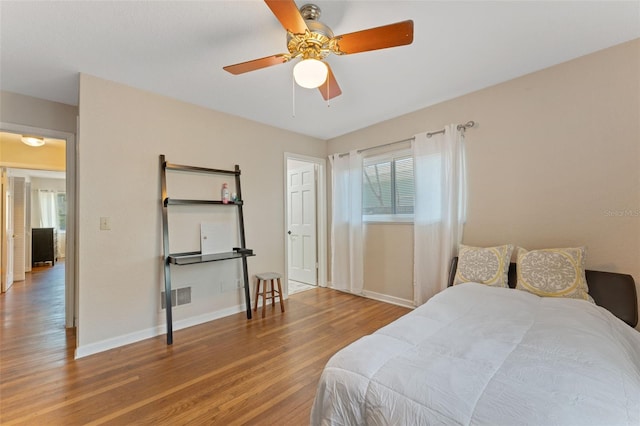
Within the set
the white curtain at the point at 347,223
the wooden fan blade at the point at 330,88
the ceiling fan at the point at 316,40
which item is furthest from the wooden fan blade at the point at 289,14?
the white curtain at the point at 347,223

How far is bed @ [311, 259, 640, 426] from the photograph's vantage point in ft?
2.83

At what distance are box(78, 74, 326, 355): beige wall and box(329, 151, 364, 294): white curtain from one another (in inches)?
54.4

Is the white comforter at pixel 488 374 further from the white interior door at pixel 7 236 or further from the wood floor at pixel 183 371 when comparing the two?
the white interior door at pixel 7 236

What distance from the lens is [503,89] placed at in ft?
8.72

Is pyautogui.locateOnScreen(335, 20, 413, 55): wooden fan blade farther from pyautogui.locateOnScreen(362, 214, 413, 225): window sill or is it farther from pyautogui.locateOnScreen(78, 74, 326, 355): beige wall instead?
pyautogui.locateOnScreen(362, 214, 413, 225): window sill

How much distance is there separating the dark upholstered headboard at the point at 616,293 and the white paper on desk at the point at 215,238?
347 cm

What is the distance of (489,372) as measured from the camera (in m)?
1.04

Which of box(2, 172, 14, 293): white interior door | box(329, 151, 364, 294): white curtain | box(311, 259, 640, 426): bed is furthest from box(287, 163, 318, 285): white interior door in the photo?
box(2, 172, 14, 293): white interior door

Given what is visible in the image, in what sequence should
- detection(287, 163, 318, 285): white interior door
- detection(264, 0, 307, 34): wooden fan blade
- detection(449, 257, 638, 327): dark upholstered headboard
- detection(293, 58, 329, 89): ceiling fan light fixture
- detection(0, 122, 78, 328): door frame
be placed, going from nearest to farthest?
detection(264, 0, 307, 34): wooden fan blade, detection(293, 58, 329, 89): ceiling fan light fixture, detection(449, 257, 638, 327): dark upholstered headboard, detection(0, 122, 78, 328): door frame, detection(287, 163, 318, 285): white interior door

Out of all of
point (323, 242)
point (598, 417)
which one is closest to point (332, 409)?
point (598, 417)

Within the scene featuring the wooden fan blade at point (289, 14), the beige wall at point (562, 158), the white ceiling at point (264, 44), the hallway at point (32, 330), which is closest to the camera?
the wooden fan blade at point (289, 14)

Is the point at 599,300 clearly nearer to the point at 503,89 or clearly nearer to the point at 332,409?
the point at 503,89

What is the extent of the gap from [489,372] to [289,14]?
6.19 ft

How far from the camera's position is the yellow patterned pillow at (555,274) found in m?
1.99
